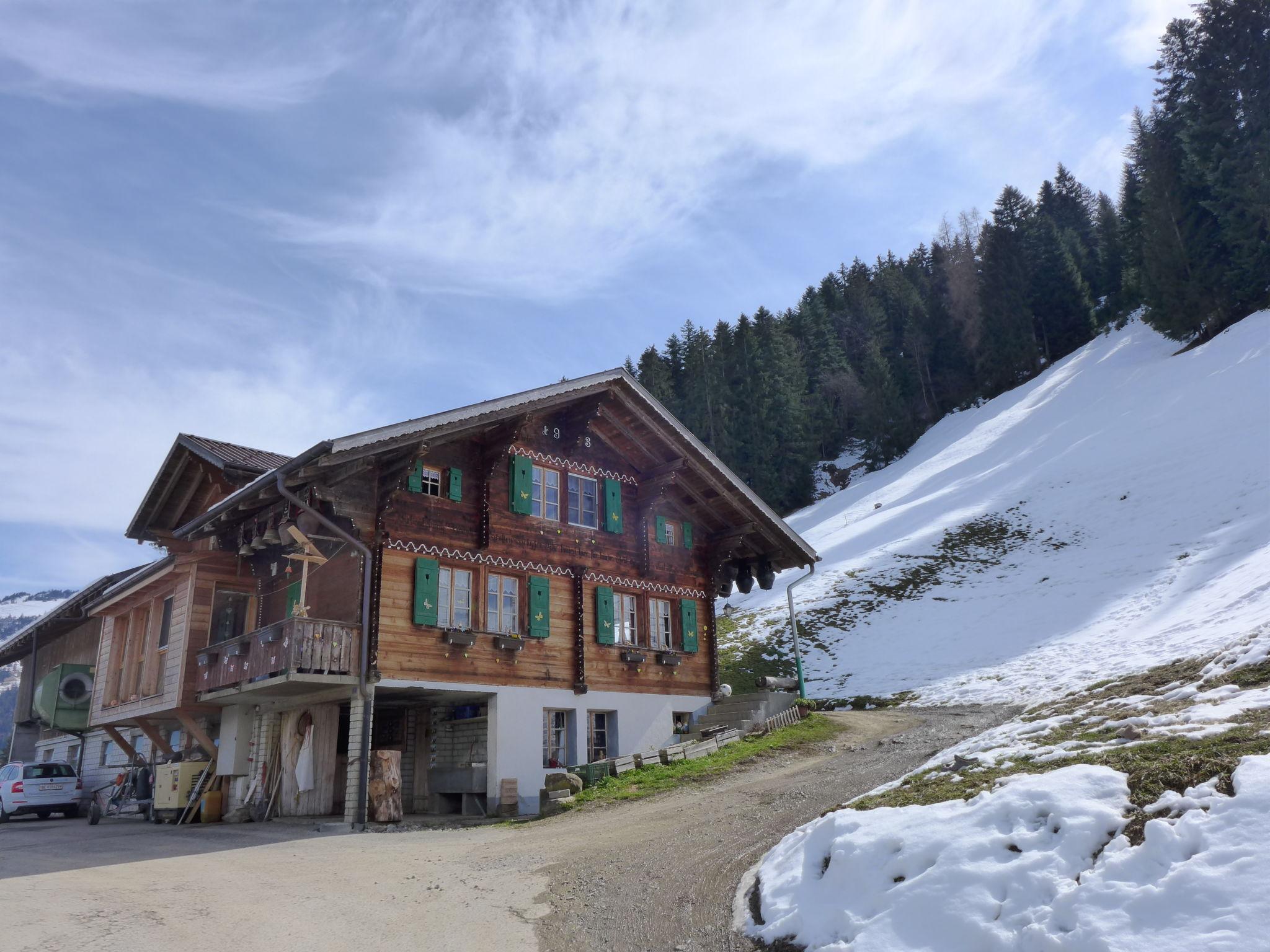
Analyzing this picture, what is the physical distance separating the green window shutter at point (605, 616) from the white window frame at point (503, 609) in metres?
2.31

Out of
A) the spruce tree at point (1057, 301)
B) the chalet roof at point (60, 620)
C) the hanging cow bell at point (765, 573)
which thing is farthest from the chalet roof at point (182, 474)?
the spruce tree at point (1057, 301)

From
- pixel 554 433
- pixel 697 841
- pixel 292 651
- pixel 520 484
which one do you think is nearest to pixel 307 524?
pixel 292 651

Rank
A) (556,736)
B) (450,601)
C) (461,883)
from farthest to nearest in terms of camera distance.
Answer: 1. (556,736)
2. (450,601)
3. (461,883)

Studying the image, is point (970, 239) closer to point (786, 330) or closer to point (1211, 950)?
point (786, 330)

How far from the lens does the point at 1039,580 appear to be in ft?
108

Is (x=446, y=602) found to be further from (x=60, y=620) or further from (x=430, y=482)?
(x=60, y=620)

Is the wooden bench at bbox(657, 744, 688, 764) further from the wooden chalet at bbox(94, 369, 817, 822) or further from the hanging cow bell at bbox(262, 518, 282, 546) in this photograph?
the hanging cow bell at bbox(262, 518, 282, 546)

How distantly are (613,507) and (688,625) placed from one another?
3.97 metres

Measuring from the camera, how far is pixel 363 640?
58.4 feet

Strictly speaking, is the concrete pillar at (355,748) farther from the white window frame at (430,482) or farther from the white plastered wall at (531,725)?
the white window frame at (430,482)

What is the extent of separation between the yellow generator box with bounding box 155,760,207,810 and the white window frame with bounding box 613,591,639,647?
33.9ft

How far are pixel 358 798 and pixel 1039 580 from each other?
1010 inches

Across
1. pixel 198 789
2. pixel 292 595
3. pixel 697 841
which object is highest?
pixel 292 595

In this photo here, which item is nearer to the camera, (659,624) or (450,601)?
(450,601)
